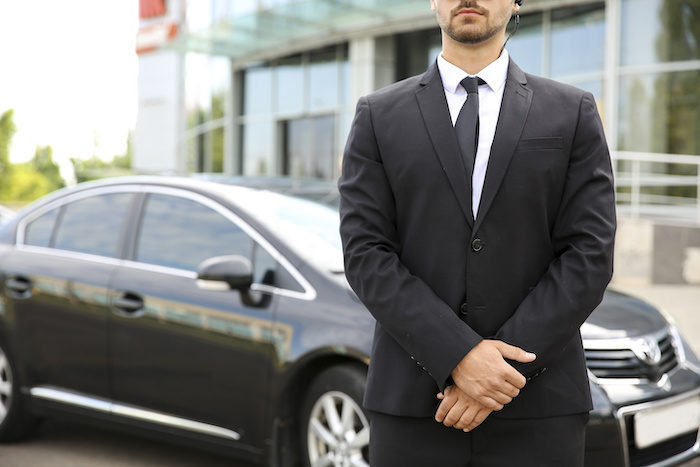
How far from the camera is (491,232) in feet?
6.29

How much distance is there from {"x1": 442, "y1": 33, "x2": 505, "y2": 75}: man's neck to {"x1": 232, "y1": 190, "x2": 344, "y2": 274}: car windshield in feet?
5.69

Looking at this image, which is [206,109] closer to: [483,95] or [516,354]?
[483,95]

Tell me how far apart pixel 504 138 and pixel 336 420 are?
1.81m

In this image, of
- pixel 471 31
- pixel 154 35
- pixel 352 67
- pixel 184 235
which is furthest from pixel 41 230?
pixel 154 35

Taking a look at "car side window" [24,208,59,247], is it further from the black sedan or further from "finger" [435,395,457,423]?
"finger" [435,395,457,423]

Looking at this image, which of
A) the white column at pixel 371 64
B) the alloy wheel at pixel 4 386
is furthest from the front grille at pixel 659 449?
the white column at pixel 371 64

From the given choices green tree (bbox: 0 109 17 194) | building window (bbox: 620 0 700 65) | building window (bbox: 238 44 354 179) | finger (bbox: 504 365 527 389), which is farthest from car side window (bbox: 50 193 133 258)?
green tree (bbox: 0 109 17 194)

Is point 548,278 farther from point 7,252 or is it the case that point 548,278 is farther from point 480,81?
point 7,252

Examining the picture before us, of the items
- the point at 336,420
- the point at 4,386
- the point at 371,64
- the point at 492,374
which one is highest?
the point at 371,64

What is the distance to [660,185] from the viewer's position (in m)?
13.1

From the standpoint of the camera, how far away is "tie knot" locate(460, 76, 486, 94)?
199 cm

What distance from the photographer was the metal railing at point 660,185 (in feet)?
41.7

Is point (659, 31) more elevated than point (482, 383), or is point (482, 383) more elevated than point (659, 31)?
point (659, 31)

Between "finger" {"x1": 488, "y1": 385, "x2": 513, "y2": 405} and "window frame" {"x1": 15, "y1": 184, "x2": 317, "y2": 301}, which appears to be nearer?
"finger" {"x1": 488, "y1": 385, "x2": 513, "y2": 405}
